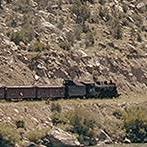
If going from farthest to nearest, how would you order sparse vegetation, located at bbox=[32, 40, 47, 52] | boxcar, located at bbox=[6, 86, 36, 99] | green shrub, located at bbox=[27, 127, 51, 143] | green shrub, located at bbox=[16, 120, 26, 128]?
sparse vegetation, located at bbox=[32, 40, 47, 52], boxcar, located at bbox=[6, 86, 36, 99], green shrub, located at bbox=[16, 120, 26, 128], green shrub, located at bbox=[27, 127, 51, 143]

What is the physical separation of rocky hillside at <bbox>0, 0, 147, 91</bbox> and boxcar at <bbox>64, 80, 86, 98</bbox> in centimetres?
325

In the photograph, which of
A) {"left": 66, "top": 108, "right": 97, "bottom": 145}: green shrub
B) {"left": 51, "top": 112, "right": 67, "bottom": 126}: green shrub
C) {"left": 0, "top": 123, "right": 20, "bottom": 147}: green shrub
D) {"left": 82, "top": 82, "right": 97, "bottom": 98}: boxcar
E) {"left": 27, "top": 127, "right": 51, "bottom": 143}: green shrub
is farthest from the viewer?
{"left": 82, "top": 82, "right": 97, "bottom": 98}: boxcar

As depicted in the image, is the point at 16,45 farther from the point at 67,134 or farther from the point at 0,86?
the point at 67,134

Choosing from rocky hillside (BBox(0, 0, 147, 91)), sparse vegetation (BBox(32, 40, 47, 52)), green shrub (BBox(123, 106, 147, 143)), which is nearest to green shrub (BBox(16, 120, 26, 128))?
rocky hillside (BBox(0, 0, 147, 91))

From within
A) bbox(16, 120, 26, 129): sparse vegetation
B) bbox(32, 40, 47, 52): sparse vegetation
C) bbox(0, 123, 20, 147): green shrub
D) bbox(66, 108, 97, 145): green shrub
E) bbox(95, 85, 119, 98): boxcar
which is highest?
bbox(0, 123, 20, 147): green shrub

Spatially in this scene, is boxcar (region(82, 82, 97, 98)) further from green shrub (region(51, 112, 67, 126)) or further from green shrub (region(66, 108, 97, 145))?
green shrub (region(51, 112, 67, 126))

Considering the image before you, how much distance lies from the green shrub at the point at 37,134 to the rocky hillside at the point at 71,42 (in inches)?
511

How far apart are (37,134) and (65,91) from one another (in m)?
14.7

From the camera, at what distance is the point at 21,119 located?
8144 centimetres

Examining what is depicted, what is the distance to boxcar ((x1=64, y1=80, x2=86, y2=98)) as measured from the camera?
93.1 m

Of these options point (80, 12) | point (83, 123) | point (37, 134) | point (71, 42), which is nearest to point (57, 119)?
point (83, 123)

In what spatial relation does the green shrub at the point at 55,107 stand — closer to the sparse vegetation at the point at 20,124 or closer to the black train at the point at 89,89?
the black train at the point at 89,89

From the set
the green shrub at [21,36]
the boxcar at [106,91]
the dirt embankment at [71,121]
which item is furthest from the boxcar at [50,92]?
the green shrub at [21,36]

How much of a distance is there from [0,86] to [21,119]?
7074 millimetres
